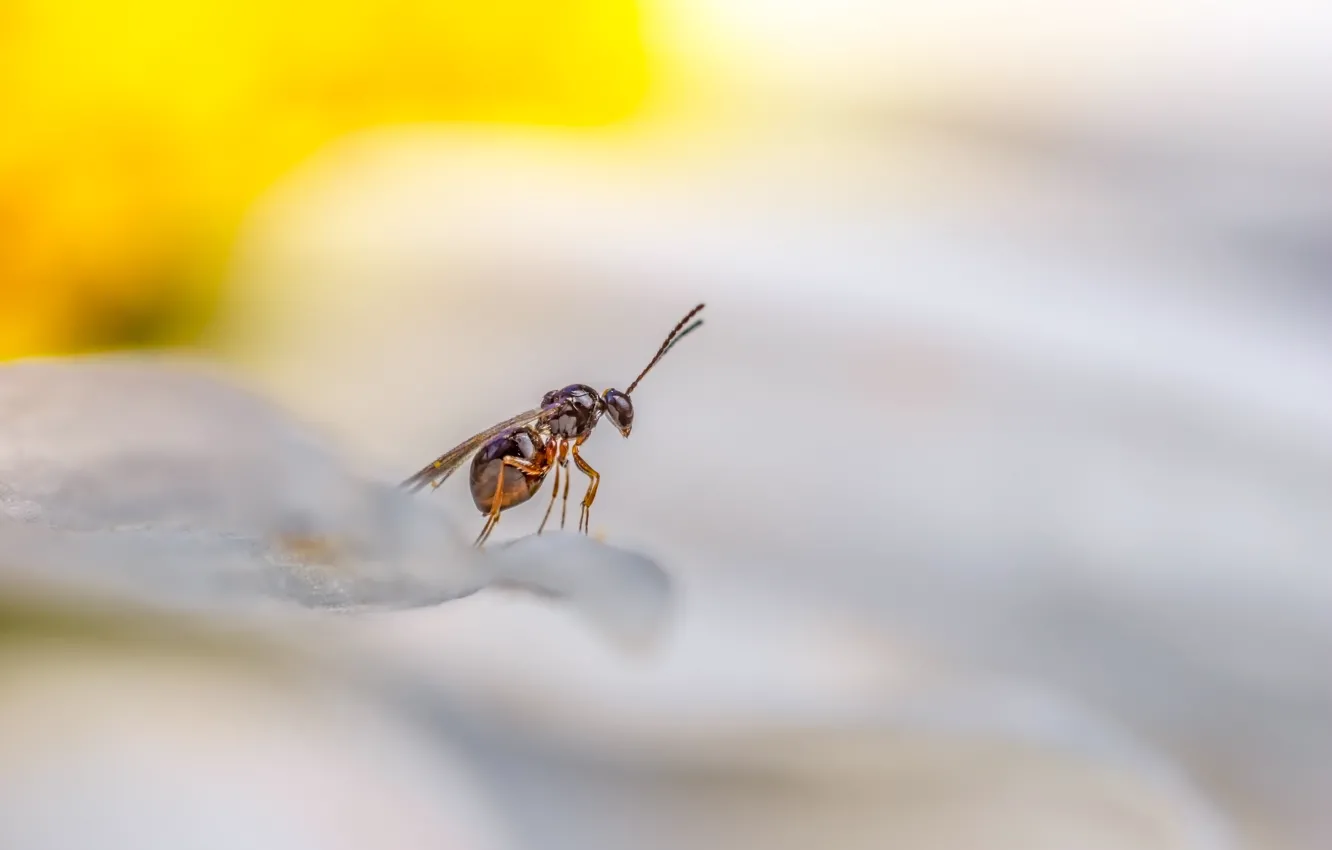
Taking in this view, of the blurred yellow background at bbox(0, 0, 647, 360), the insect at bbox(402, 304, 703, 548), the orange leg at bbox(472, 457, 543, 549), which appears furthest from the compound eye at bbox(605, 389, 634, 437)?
the blurred yellow background at bbox(0, 0, 647, 360)

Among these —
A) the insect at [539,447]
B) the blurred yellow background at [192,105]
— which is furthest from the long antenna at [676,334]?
the blurred yellow background at [192,105]

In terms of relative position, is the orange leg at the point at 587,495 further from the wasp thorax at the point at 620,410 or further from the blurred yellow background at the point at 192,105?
the blurred yellow background at the point at 192,105

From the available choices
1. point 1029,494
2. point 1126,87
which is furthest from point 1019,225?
point 1029,494

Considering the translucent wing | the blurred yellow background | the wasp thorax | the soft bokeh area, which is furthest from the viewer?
the wasp thorax

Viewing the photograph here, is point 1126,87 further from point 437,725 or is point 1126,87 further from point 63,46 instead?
point 63,46

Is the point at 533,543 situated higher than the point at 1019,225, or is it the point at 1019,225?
the point at 1019,225

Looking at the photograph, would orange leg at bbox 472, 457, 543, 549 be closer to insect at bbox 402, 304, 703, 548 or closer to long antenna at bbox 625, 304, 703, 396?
insect at bbox 402, 304, 703, 548

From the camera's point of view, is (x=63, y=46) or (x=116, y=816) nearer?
(x=116, y=816)

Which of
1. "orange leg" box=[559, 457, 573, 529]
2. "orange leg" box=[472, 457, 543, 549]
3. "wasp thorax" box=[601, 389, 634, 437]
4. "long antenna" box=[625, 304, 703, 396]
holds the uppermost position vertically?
"long antenna" box=[625, 304, 703, 396]
